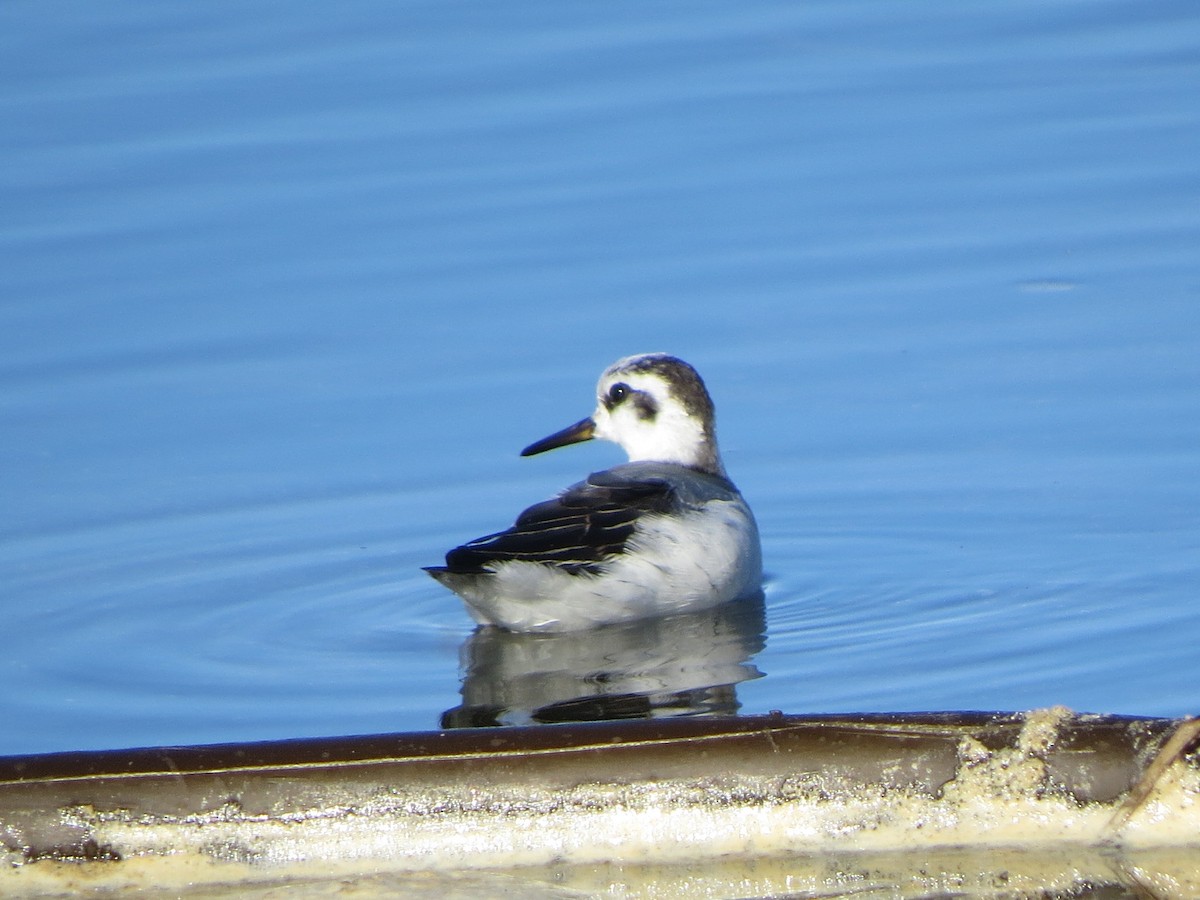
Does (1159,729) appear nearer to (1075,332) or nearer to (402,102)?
(1075,332)

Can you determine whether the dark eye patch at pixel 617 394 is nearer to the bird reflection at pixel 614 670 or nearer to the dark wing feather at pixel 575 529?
the dark wing feather at pixel 575 529

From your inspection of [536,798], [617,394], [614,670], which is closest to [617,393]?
[617,394]

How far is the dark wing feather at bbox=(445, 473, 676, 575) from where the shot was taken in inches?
269

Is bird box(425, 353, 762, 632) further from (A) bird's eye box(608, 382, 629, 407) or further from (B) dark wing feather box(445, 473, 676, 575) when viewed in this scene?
(A) bird's eye box(608, 382, 629, 407)

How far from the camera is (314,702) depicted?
6.35 metres

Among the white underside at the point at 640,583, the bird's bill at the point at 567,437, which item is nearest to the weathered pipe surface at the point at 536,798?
the white underside at the point at 640,583

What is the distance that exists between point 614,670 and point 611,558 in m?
0.61

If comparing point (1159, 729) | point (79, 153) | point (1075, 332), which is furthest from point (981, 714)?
point (79, 153)

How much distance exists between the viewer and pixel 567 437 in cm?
847

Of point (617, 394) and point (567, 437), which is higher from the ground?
point (617, 394)

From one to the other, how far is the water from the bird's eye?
49cm

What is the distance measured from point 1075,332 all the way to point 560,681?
4.19 meters

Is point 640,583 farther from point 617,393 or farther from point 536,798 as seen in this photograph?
point 536,798

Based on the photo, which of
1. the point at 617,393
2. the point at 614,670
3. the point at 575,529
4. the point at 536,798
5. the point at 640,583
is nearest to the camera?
the point at 536,798
